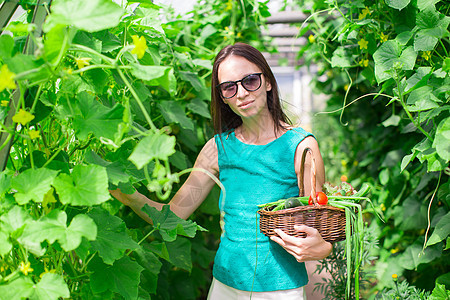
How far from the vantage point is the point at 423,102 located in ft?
3.37

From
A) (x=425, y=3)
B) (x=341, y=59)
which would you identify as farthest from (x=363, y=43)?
(x=425, y=3)

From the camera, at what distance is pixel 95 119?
0.74 meters

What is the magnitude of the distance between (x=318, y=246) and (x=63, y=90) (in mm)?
615

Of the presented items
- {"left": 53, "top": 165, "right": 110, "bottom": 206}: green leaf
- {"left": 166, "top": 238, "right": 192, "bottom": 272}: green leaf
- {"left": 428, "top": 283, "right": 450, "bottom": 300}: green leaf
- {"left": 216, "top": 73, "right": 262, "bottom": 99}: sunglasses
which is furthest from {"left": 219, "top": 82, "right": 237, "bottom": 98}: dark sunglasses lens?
{"left": 428, "top": 283, "right": 450, "bottom": 300}: green leaf

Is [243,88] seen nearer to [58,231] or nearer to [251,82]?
[251,82]

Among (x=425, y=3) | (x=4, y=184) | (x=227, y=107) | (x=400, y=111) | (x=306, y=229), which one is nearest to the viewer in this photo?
(x=4, y=184)

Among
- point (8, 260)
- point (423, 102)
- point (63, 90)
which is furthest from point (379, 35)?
point (8, 260)

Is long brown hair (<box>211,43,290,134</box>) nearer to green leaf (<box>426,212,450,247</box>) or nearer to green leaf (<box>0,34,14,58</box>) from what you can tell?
green leaf (<box>426,212,450,247</box>)

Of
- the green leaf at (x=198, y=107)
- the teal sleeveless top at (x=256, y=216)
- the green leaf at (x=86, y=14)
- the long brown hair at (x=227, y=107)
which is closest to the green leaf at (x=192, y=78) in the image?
the green leaf at (x=198, y=107)

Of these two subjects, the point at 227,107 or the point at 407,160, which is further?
the point at 227,107

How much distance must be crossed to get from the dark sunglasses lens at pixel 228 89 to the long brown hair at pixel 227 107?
0.09 m

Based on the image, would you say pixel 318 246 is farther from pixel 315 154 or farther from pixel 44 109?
pixel 44 109

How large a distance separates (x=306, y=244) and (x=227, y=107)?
1.60 feet

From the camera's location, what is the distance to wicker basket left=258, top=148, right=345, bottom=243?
3.12 ft
